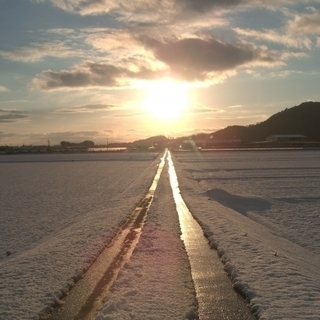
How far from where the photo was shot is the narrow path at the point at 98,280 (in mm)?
6977

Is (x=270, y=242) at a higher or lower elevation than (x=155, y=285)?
lower

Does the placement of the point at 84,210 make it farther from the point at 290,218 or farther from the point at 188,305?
the point at 188,305

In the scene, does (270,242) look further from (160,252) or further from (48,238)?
(48,238)

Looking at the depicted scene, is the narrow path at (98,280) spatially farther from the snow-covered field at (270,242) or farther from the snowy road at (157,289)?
the snow-covered field at (270,242)

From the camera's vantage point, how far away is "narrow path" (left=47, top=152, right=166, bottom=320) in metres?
6.98

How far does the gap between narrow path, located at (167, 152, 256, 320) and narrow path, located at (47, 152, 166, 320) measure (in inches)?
55.7

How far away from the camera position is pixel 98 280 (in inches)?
336

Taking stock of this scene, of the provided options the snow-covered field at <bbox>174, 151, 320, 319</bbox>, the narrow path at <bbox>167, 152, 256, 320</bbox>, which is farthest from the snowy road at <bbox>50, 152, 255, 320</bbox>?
the snow-covered field at <bbox>174, 151, 320, 319</bbox>

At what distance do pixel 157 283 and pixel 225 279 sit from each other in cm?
127

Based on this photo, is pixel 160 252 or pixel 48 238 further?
pixel 48 238

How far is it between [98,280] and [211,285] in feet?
6.52

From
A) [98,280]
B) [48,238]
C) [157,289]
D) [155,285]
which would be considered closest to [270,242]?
[155,285]

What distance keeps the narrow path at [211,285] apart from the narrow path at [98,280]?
1.41 meters

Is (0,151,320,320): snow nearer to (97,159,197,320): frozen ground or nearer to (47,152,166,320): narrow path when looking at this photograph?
(97,159,197,320): frozen ground
